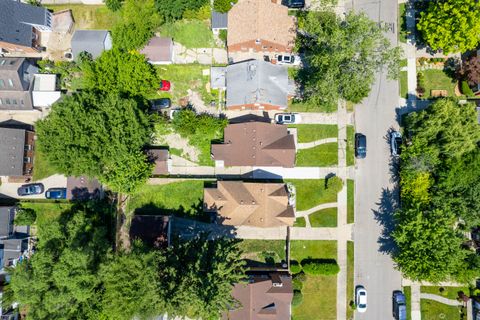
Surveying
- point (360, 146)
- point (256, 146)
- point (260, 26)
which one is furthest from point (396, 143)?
point (260, 26)

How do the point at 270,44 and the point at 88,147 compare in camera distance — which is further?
the point at 270,44

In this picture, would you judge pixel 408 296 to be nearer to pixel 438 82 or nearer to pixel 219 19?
pixel 438 82

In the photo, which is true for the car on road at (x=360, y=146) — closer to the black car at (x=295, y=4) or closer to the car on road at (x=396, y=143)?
the car on road at (x=396, y=143)

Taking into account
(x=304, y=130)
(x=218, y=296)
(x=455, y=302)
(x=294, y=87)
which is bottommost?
(x=455, y=302)

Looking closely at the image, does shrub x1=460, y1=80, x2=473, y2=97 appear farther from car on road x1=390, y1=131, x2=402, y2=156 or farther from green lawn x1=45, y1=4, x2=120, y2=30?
green lawn x1=45, y1=4, x2=120, y2=30

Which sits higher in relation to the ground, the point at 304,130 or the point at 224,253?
the point at 304,130

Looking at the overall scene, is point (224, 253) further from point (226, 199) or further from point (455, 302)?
point (455, 302)

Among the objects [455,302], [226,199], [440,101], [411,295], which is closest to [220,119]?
[226,199]
